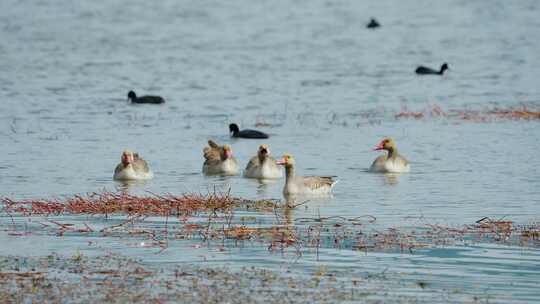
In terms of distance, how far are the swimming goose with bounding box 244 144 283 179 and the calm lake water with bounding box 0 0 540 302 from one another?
29cm

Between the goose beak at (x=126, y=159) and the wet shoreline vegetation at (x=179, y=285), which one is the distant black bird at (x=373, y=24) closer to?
the goose beak at (x=126, y=159)

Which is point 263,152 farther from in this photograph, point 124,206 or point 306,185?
point 124,206

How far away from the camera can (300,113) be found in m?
36.1

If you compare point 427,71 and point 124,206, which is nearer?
point 124,206

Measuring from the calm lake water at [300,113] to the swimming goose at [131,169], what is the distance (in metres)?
0.30

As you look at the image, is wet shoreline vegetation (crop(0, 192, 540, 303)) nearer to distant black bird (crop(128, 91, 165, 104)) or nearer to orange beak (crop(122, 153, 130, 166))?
orange beak (crop(122, 153, 130, 166))

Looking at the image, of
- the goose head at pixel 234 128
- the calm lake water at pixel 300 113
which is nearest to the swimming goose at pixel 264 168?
the calm lake water at pixel 300 113

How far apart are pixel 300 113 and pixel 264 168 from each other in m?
12.2

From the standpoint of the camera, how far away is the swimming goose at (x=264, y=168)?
24.0 m

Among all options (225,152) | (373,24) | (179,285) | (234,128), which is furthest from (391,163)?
Answer: (373,24)

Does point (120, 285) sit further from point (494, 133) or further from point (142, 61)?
point (142, 61)

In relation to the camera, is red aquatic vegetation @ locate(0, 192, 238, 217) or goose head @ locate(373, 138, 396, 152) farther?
goose head @ locate(373, 138, 396, 152)

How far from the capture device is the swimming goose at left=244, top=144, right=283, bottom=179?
2400cm

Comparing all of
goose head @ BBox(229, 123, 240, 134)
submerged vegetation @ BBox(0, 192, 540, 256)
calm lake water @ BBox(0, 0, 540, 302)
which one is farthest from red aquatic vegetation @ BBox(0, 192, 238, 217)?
goose head @ BBox(229, 123, 240, 134)
